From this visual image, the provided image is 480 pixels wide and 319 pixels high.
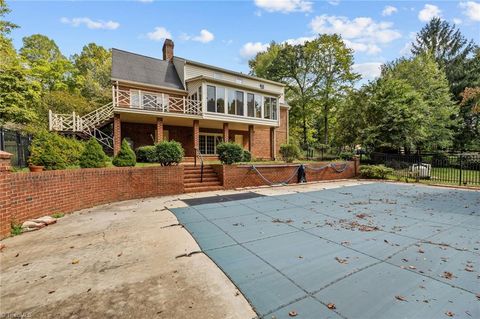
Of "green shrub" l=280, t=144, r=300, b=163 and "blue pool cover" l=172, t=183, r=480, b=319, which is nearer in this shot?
"blue pool cover" l=172, t=183, r=480, b=319

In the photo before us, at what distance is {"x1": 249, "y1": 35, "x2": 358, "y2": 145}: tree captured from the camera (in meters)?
24.9

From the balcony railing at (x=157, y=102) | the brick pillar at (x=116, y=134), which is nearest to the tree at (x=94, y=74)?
the balcony railing at (x=157, y=102)

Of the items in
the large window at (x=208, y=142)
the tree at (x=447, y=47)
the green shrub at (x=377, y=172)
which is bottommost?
the green shrub at (x=377, y=172)

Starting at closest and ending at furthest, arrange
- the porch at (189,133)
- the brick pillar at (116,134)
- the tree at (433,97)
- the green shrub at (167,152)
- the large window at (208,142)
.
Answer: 1. the green shrub at (167,152)
2. the brick pillar at (116,134)
3. the porch at (189,133)
4. the large window at (208,142)
5. the tree at (433,97)

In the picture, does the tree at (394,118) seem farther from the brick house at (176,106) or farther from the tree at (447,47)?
the tree at (447,47)

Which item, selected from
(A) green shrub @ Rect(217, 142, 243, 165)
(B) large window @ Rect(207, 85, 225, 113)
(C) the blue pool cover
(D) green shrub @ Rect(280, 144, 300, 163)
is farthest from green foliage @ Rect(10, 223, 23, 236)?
(D) green shrub @ Rect(280, 144, 300, 163)

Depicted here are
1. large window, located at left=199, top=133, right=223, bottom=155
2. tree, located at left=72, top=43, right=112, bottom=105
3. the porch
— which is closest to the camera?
the porch

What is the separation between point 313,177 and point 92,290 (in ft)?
39.7

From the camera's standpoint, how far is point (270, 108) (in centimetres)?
1834

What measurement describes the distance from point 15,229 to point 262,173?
8896mm

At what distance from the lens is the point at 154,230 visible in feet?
15.4

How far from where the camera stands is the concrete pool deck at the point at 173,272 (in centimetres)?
223

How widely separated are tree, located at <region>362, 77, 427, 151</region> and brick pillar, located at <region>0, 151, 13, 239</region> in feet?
64.5

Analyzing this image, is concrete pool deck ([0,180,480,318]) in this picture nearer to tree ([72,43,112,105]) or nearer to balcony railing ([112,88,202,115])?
balcony railing ([112,88,202,115])
